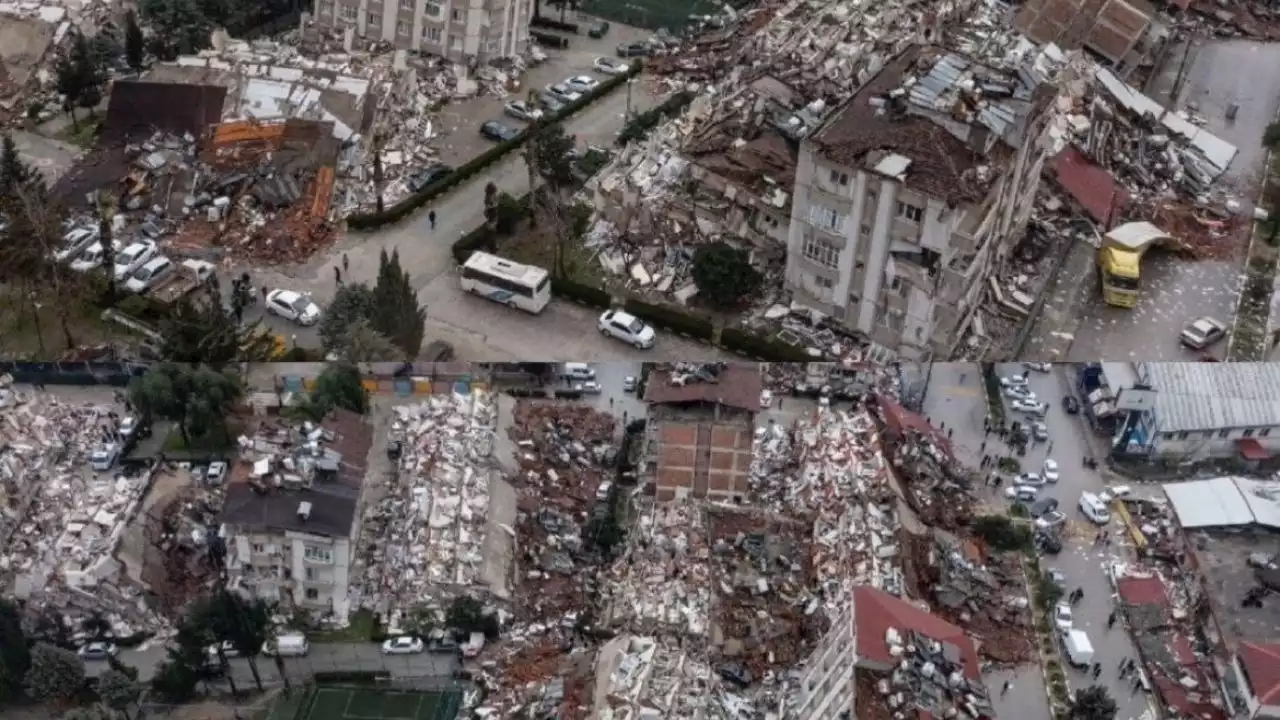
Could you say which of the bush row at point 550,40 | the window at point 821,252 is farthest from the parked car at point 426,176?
the window at point 821,252

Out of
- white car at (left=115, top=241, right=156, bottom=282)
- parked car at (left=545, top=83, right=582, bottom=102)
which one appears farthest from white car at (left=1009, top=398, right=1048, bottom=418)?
white car at (left=115, top=241, right=156, bottom=282)

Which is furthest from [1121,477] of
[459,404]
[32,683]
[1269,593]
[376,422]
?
[32,683]

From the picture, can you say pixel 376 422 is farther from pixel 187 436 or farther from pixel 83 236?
pixel 83 236

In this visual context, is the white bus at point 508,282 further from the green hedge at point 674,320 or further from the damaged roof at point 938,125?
the damaged roof at point 938,125

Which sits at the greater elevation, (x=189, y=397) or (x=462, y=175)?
(x=462, y=175)

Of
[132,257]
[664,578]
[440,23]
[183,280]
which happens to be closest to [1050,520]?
[664,578]

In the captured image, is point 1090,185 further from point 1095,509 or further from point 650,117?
point 650,117
